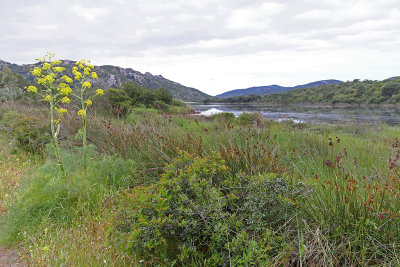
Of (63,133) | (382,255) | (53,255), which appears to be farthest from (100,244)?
(63,133)

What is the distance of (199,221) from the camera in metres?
2.35

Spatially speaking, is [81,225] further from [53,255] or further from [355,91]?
[355,91]

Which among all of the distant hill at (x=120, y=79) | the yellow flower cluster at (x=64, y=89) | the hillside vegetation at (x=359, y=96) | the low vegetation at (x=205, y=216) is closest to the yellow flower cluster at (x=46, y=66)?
the yellow flower cluster at (x=64, y=89)

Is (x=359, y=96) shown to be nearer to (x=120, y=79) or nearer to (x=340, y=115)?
(x=340, y=115)

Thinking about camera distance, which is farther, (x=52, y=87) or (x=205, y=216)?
(x=52, y=87)

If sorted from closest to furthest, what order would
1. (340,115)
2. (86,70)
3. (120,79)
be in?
1. (86,70)
2. (340,115)
3. (120,79)

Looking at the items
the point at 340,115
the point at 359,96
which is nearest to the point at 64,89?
the point at 340,115

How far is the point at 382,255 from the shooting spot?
217cm

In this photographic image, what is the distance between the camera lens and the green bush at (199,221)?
211 cm

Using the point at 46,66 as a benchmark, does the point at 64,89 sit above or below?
below

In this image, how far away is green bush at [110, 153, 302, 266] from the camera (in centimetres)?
211

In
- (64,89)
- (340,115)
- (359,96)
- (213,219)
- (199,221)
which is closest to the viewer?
(213,219)

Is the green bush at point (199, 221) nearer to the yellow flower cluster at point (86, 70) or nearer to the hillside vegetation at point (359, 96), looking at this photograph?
the yellow flower cluster at point (86, 70)

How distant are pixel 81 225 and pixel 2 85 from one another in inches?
1114
